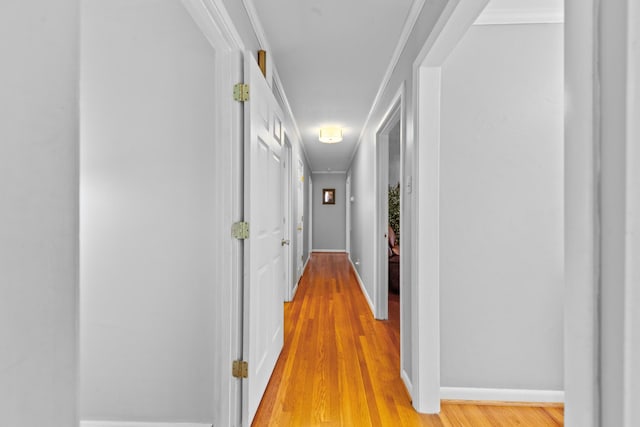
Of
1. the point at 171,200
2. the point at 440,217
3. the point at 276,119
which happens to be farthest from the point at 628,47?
the point at 276,119

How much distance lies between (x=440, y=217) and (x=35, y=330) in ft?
6.28

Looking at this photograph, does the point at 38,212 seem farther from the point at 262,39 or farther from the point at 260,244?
the point at 262,39

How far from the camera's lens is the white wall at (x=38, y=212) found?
0.51m

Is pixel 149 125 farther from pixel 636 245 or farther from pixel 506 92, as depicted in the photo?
pixel 506 92

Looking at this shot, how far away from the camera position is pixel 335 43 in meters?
2.38

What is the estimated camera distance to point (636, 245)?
0.56 metres

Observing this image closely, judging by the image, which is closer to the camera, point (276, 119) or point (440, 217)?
point (440, 217)

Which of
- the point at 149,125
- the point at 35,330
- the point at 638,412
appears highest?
the point at 149,125

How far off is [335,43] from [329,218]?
7030 millimetres

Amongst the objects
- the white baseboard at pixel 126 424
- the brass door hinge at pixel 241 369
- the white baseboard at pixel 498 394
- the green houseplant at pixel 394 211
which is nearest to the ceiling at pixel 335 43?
the brass door hinge at pixel 241 369

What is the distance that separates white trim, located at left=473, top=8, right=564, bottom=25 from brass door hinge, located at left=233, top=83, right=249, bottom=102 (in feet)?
4.87

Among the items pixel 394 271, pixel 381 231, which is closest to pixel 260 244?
pixel 381 231

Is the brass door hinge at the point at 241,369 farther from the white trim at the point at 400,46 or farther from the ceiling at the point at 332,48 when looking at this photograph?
the white trim at the point at 400,46

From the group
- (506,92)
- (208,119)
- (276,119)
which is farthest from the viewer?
(276,119)
